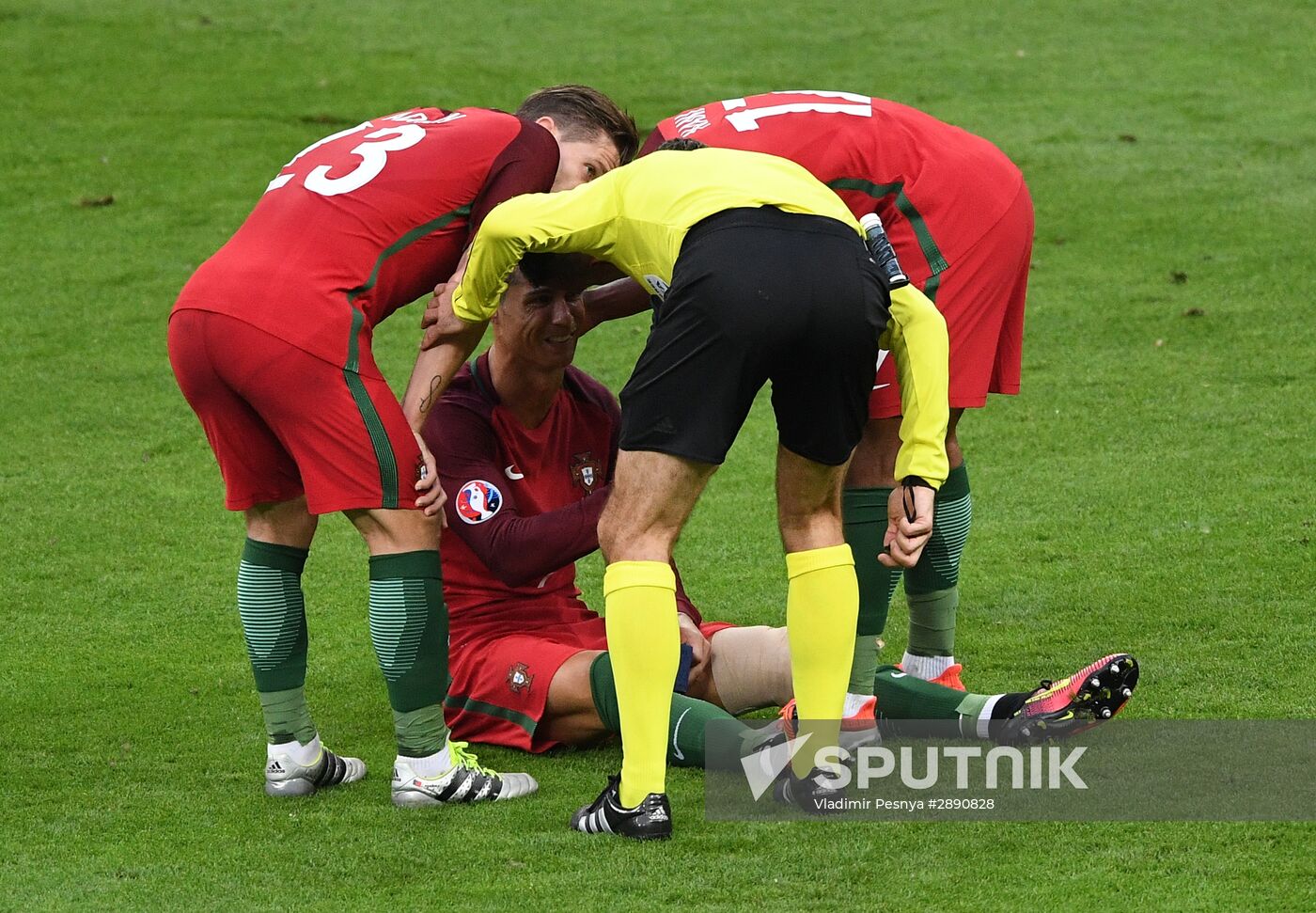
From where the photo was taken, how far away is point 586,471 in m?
A: 4.44

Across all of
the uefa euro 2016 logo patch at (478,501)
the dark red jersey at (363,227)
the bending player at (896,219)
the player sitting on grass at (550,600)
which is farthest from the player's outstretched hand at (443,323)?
the bending player at (896,219)

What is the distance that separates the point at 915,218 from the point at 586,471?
41.2 inches

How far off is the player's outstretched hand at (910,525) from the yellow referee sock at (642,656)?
0.44m

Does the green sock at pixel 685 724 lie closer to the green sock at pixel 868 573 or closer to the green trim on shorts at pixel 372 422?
the green sock at pixel 868 573

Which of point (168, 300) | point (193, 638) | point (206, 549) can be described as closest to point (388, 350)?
point (168, 300)

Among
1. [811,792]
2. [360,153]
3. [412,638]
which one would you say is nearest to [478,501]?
[412,638]

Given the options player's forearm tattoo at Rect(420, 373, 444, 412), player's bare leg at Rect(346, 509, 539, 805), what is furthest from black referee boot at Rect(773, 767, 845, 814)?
player's forearm tattoo at Rect(420, 373, 444, 412)

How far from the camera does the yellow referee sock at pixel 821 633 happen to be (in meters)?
3.46

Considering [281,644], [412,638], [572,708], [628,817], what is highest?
[412,638]

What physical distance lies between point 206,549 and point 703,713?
2576 mm

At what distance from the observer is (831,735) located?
11.6 feet

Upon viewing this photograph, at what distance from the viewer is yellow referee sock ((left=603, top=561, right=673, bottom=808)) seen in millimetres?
3332

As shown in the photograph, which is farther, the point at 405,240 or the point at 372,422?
the point at 405,240

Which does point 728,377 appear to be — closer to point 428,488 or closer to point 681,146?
point 681,146
